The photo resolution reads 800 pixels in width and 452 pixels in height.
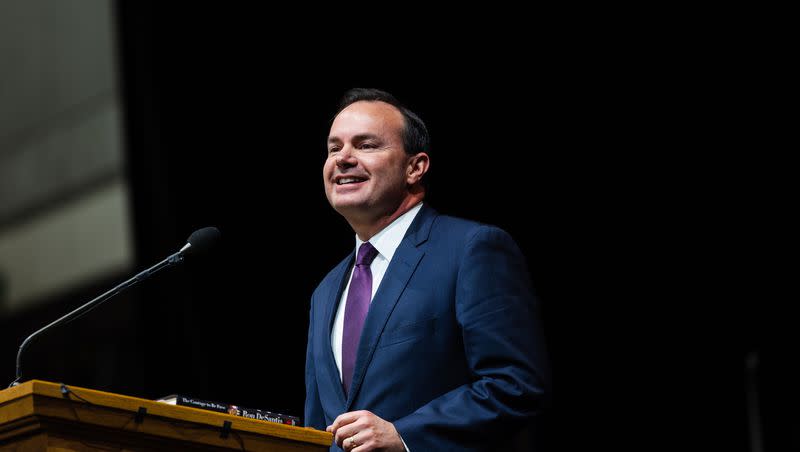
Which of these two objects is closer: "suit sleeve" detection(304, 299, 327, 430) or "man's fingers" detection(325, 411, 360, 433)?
"man's fingers" detection(325, 411, 360, 433)

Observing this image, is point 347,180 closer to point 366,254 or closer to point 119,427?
point 366,254

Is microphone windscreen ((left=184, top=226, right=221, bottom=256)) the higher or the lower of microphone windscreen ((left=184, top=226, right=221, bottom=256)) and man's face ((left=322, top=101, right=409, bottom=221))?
the lower

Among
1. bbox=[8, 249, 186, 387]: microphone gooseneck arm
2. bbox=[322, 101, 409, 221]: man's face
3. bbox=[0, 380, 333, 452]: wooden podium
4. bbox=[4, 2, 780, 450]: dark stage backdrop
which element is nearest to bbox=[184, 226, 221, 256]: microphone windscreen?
bbox=[8, 249, 186, 387]: microphone gooseneck arm

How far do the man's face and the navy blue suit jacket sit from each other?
15 cm

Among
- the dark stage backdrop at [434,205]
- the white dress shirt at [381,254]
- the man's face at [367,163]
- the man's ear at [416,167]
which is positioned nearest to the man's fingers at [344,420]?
the white dress shirt at [381,254]

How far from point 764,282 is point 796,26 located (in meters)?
1.19

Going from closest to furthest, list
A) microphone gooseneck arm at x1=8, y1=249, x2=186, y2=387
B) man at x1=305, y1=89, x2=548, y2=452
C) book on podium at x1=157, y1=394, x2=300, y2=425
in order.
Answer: book on podium at x1=157, y1=394, x2=300, y2=425, microphone gooseneck arm at x1=8, y1=249, x2=186, y2=387, man at x1=305, y1=89, x2=548, y2=452

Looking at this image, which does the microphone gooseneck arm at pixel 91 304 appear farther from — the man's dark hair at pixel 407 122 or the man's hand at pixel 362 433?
the man's dark hair at pixel 407 122

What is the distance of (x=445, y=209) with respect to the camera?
4.83 meters

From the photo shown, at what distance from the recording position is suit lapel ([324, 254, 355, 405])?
2.22 meters

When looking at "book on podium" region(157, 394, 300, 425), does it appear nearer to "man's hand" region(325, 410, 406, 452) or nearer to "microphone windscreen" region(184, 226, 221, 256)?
"man's hand" region(325, 410, 406, 452)

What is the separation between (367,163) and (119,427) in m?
0.92

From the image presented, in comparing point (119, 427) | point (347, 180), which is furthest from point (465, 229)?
point (119, 427)

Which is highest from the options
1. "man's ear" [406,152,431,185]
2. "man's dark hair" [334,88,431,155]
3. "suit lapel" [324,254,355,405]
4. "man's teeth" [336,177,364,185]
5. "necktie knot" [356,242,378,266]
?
"man's dark hair" [334,88,431,155]
